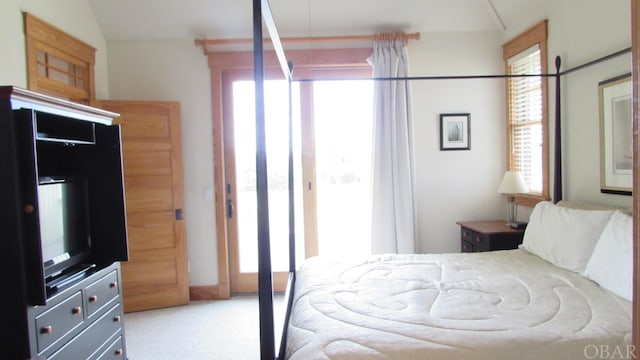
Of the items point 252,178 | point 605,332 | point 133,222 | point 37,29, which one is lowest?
point 605,332

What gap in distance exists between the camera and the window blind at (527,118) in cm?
324

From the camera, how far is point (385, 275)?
217cm

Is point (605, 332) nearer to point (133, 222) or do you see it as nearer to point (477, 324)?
point (477, 324)

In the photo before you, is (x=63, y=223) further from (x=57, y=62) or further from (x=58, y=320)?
(x=57, y=62)

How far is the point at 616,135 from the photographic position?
2.37 m

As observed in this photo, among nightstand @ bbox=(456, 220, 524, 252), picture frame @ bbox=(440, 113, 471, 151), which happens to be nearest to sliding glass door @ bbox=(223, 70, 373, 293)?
picture frame @ bbox=(440, 113, 471, 151)

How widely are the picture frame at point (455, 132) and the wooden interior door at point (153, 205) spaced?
2567 millimetres

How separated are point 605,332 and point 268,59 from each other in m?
3.36

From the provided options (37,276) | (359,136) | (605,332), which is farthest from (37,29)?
(605,332)

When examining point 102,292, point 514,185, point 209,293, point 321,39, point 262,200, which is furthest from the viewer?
point 209,293

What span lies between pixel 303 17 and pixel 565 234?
2799 millimetres

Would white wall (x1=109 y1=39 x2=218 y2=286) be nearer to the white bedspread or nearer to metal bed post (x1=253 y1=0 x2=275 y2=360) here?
the white bedspread

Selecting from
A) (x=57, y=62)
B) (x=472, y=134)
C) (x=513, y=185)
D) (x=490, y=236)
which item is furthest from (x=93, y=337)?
(x=472, y=134)

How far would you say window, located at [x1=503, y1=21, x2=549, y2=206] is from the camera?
3.09 meters
